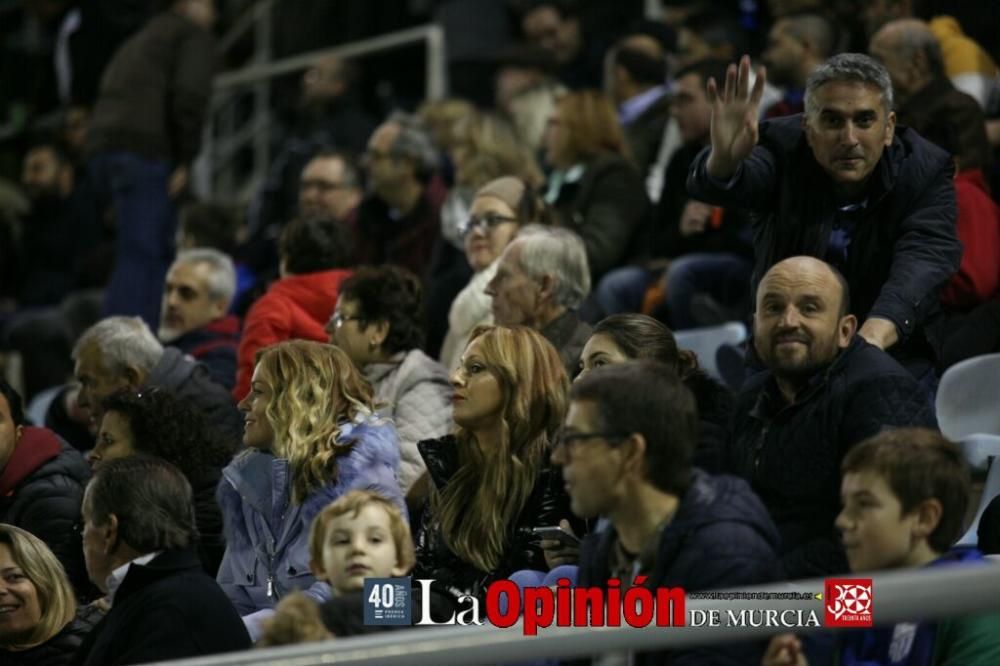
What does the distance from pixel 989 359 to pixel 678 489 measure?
7.62 feet

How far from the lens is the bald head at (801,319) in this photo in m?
5.07

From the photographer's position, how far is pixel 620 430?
4.18 m

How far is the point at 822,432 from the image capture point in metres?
4.95

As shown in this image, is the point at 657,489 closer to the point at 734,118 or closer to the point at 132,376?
the point at 734,118

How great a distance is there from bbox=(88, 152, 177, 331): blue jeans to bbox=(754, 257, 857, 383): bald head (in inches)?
199

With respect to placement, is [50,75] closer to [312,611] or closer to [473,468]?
[473,468]

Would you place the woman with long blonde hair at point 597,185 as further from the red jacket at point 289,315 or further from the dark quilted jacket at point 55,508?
the dark quilted jacket at point 55,508

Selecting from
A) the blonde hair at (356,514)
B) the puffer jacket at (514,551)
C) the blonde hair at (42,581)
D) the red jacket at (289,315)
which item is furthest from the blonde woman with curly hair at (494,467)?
the red jacket at (289,315)

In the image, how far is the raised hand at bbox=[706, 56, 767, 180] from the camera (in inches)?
220

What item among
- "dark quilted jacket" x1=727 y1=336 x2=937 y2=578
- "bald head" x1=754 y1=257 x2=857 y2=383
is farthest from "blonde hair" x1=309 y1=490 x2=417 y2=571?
"bald head" x1=754 y1=257 x2=857 y2=383

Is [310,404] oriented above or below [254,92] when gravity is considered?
below

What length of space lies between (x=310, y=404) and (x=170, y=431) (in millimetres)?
679

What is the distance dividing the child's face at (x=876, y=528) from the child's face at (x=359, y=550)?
1127 mm

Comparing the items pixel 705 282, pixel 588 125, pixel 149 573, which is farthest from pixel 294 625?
pixel 588 125
